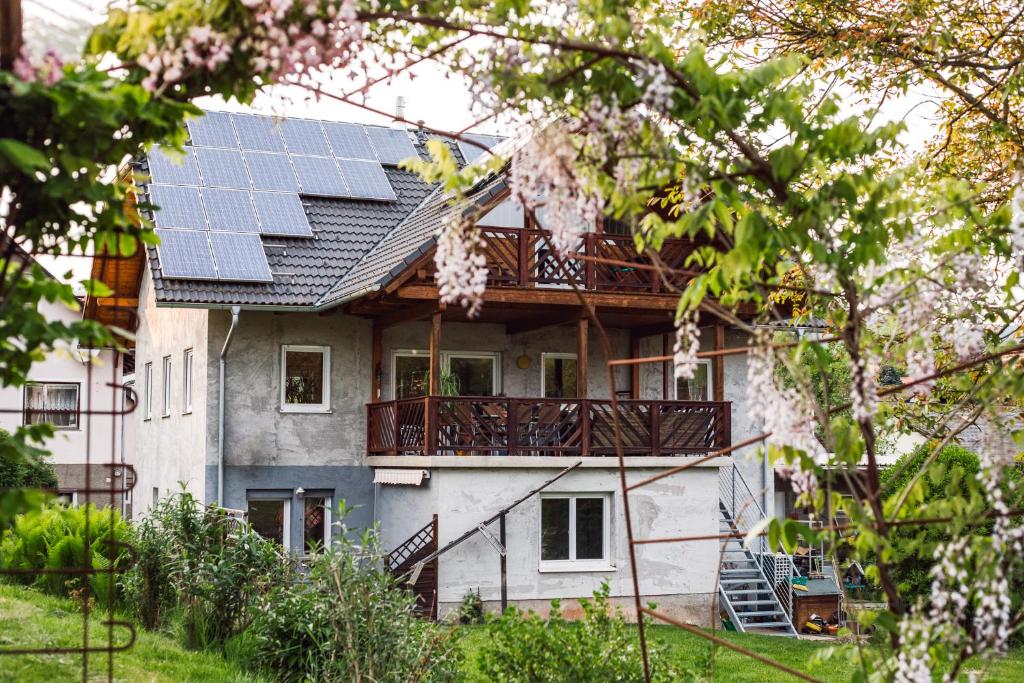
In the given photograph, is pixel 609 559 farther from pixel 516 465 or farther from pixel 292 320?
pixel 292 320

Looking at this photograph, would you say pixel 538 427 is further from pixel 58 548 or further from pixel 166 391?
pixel 166 391

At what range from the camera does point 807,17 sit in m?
9.86

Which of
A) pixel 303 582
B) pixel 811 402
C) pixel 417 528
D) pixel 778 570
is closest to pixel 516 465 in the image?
pixel 417 528

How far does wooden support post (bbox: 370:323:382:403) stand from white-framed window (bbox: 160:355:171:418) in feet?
A: 15.2

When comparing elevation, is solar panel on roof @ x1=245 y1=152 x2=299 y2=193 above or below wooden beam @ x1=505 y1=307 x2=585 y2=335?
above

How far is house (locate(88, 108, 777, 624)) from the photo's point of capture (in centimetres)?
1644

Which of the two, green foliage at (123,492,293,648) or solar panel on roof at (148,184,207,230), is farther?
solar panel on roof at (148,184,207,230)

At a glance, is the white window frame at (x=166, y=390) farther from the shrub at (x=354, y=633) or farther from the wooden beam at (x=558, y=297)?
the shrub at (x=354, y=633)

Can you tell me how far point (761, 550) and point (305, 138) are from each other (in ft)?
35.5

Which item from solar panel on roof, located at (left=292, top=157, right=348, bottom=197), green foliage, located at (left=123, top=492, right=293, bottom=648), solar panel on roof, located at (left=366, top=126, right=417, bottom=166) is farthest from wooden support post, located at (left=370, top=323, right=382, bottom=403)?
green foliage, located at (left=123, top=492, right=293, bottom=648)

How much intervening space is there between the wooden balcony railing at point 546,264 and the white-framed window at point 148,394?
9.33m

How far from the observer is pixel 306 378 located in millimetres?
18125

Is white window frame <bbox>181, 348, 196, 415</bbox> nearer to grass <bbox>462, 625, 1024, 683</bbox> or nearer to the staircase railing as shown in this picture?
grass <bbox>462, 625, 1024, 683</bbox>

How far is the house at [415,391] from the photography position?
16438 millimetres
